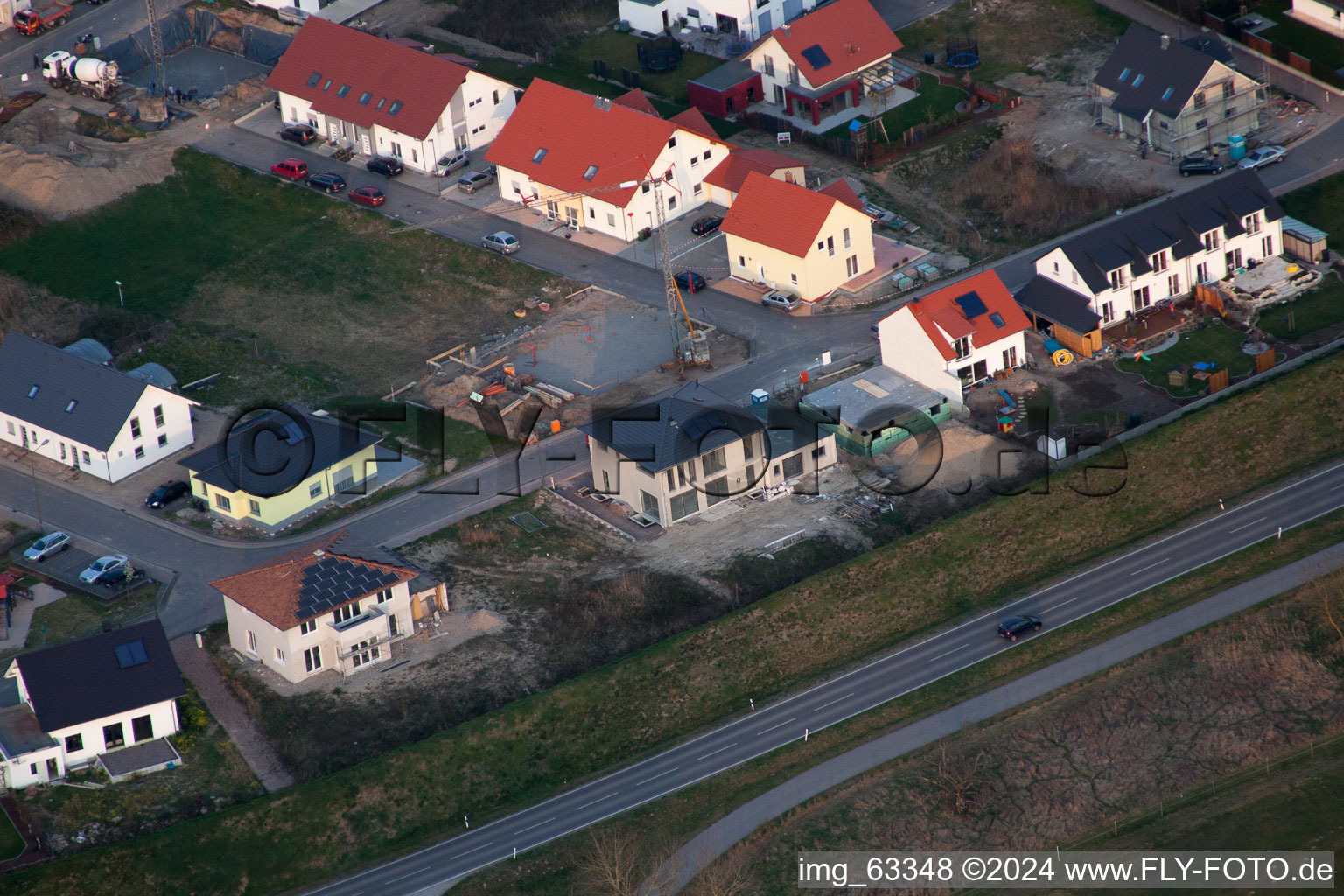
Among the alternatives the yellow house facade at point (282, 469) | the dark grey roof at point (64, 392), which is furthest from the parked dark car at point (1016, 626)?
the dark grey roof at point (64, 392)

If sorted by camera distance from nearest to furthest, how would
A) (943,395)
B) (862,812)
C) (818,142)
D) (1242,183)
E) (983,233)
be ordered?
(862,812)
(943,395)
(1242,183)
(983,233)
(818,142)

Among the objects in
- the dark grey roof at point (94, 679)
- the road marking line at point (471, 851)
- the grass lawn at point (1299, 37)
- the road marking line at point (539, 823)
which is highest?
the grass lawn at point (1299, 37)

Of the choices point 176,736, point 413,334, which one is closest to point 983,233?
point 413,334

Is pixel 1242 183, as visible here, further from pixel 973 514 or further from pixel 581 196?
pixel 581 196

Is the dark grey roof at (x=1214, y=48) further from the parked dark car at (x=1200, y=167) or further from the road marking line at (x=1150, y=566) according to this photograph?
the road marking line at (x=1150, y=566)

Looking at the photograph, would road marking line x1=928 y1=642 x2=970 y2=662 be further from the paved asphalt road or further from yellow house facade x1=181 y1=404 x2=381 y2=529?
yellow house facade x1=181 y1=404 x2=381 y2=529
